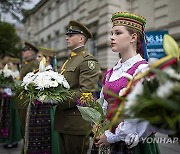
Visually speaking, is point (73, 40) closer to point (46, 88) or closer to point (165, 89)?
point (46, 88)

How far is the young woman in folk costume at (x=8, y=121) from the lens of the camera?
5.38 m

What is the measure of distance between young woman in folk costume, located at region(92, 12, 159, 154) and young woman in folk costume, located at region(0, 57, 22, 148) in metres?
3.59

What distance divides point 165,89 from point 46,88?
188 centimetres

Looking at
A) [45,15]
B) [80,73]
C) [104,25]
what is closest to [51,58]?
[80,73]

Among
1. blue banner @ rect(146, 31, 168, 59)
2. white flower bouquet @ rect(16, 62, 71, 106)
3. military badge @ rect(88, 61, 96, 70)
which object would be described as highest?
blue banner @ rect(146, 31, 168, 59)

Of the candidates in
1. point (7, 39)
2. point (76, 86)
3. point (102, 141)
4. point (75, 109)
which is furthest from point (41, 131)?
point (7, 39)

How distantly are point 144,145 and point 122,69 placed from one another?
547 mm

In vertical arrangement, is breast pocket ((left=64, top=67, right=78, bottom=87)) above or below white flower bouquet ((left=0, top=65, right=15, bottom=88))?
below

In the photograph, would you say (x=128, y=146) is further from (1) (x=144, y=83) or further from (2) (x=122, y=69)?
(1) (x=144, y=83)

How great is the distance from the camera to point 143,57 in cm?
221

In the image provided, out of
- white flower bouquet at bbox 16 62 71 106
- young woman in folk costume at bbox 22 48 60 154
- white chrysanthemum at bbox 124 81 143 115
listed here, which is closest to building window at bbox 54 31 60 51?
young woman in folk costume at bbox 22 48 60 154

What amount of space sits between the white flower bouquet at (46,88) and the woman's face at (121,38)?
90 cm

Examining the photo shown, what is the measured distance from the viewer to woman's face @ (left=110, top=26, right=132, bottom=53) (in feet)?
6.73

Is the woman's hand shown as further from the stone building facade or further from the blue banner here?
the stone building facade
